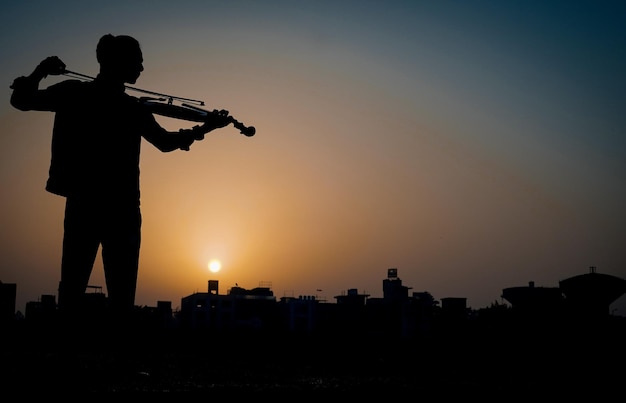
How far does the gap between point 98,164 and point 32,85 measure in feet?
2.39

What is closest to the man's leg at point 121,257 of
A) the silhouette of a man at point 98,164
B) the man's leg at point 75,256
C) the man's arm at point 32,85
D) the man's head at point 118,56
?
the silhouette of a man at point 98,164

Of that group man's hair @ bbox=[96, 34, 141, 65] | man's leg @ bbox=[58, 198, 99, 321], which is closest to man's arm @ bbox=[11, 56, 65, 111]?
man's hair @ bbox=[96, 34, 141, 65]

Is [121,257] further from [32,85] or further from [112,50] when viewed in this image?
[112,50]

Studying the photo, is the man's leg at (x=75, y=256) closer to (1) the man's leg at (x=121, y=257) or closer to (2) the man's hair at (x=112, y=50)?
(1) the man's leg at (x=121, y=257)

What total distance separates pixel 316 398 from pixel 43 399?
5.14 ft

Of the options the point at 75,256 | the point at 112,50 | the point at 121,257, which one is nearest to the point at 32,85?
the point at 112,50

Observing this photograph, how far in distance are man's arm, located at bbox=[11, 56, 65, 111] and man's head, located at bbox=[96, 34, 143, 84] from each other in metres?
0.37

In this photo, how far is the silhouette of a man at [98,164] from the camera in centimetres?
441

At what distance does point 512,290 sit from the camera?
32781 mm

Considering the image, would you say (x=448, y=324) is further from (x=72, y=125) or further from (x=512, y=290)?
(x=72, y=125)

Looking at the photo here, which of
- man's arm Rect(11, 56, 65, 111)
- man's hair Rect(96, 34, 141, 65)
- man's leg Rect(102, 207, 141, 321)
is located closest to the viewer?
man's arm Rect(11, 56, 65, 111)

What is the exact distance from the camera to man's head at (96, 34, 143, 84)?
185 inches

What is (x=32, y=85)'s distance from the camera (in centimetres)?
436

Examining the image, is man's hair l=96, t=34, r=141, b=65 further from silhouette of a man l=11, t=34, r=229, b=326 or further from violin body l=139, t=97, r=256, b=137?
violin body l=139, t=97, r=256, b=137
